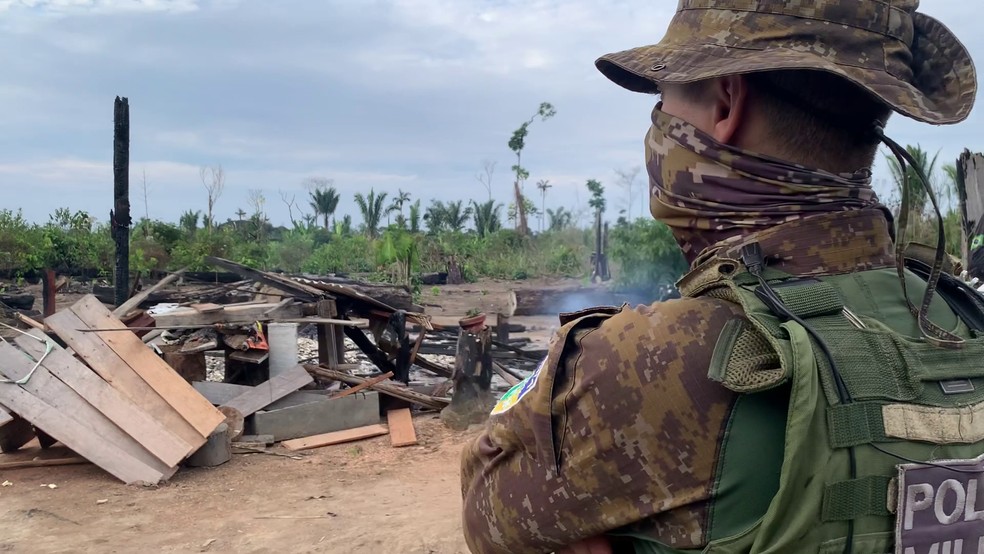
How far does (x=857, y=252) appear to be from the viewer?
125cm

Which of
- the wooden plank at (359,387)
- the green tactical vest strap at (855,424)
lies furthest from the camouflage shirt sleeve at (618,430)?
the wooden plank at (359,387)

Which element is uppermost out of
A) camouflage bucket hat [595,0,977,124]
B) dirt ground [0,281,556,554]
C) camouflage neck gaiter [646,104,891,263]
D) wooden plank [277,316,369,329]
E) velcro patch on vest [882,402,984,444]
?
camouflage bucket hat [595,0,977,124]

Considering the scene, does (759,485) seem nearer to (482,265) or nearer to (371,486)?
(371,486)

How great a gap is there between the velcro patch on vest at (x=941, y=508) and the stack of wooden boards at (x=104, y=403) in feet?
19.8

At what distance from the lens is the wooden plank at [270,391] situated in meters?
7.32

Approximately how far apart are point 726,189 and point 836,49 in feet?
0.95

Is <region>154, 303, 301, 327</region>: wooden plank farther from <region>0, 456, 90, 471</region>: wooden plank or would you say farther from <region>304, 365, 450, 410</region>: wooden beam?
<region>0, 456, 90, 471</region>: wooden plank

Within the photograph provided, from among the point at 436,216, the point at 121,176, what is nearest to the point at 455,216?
the point at 436,216

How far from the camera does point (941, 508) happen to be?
3.65ft

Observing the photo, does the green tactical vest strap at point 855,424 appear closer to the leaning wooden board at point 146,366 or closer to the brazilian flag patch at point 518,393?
the brazilian flag patch at point 518,393

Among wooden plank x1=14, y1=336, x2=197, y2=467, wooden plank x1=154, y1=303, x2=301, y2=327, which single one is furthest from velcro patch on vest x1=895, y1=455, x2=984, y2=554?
wooden plank x1=154, y1=303, x2=301, y2=327

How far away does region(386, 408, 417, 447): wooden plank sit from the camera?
7215 millimetres

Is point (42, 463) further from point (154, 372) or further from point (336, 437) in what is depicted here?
point (336, 437)

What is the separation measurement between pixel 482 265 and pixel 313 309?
67.0ft
